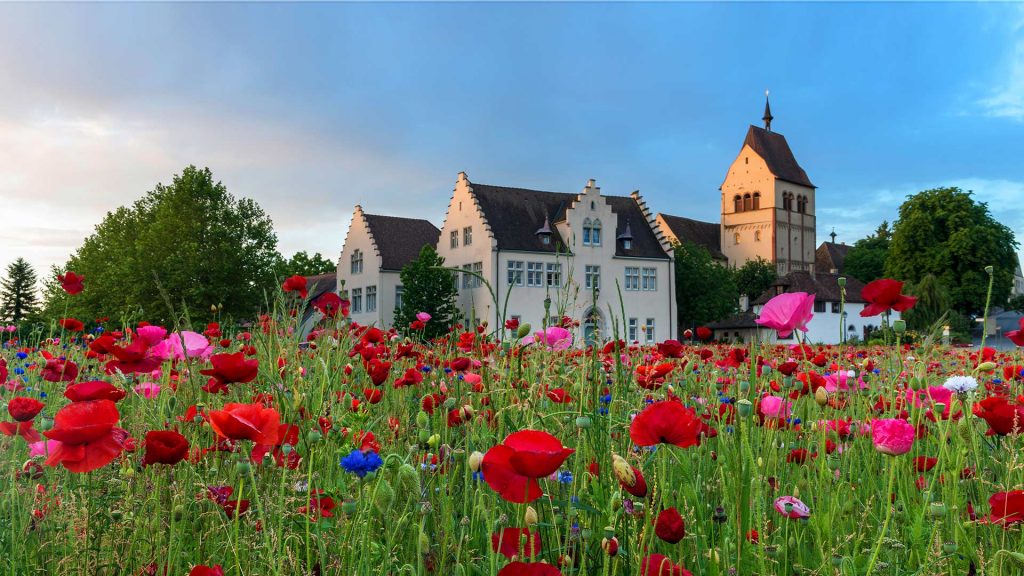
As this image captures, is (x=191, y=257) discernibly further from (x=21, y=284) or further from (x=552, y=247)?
(x=21, y=284)

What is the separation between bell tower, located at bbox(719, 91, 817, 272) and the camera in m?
67.1

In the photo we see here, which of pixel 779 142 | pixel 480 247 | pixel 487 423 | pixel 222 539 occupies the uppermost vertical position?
pixel 779 142

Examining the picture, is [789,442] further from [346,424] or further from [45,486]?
[45,486]

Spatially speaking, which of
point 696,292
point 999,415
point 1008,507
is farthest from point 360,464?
point 696,292

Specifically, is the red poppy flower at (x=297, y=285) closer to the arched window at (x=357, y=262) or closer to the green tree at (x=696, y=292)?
the arched window at (x=357, y=262)

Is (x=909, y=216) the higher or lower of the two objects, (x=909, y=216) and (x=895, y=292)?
the higher

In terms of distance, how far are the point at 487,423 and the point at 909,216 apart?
4772 cm

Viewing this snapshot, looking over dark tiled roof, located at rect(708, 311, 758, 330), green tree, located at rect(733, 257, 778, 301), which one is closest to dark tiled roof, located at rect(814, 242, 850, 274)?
green tree, located at rect(733, 257, 778, 301)

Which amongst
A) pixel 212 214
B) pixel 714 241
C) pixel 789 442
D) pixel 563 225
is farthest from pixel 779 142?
pixel 789 442

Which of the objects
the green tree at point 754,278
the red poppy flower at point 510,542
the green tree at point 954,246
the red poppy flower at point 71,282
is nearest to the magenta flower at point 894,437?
the red poppy flower at point 510,542

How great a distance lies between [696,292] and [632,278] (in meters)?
6.01

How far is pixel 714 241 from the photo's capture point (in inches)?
2776

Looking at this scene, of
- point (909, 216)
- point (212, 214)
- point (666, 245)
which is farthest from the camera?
point (909, 216)

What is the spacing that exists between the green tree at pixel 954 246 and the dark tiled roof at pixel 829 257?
1264 inches
